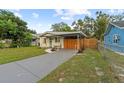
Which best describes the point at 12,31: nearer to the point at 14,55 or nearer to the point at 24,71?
the point at 14,55

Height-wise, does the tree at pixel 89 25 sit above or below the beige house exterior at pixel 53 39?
above

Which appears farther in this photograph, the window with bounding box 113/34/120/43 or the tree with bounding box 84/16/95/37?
the tree with bounding box 84/16/95/37

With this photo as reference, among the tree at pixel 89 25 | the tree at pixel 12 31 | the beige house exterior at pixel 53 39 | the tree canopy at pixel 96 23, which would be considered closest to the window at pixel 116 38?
the beige house exterior at pixel 53 39

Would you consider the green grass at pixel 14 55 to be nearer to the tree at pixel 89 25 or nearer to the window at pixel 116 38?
the window at pixel 116 38

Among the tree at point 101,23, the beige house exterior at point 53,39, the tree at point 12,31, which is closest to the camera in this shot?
the beige house exterior at point 53,39

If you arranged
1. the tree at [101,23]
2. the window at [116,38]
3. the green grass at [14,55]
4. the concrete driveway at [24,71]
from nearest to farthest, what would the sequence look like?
1. the concrete driveway at [24,71]
2. the green grass at [14,55]
3. the window at [116,38]
4. the tree at [101,23]

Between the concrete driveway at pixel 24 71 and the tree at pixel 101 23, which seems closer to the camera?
the concrete driveway at pixel 24 71

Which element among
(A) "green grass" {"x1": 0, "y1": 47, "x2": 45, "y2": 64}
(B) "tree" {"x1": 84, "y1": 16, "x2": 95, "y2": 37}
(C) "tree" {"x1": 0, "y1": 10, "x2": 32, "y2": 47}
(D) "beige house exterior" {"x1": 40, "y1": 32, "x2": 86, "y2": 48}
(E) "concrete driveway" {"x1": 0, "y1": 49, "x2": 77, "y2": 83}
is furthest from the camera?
(B) "tree" {"x1": 84, "y1": 16, "x2": 95, "y2": 37}

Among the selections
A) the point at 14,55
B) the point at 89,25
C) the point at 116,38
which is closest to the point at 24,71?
the point at 14,55

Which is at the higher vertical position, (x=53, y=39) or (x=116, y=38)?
(x=116, y=38)

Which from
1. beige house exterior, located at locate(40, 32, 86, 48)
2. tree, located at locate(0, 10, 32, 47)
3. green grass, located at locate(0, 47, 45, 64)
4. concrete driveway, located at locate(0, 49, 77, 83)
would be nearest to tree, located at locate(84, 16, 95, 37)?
tree, located at locate(0, 10, 32, 47)

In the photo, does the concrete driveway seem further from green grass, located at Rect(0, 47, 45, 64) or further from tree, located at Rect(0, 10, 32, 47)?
tree, located at Rect(0, 10, 32, 47)

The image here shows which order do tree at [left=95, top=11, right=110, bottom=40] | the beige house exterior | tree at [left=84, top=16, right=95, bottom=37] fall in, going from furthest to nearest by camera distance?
1. tree at [left=84, top=16, right=95, bottom=37]
2. tree at [left=95, top=11, right=110, bottom=40]
3. the beige house exterior
